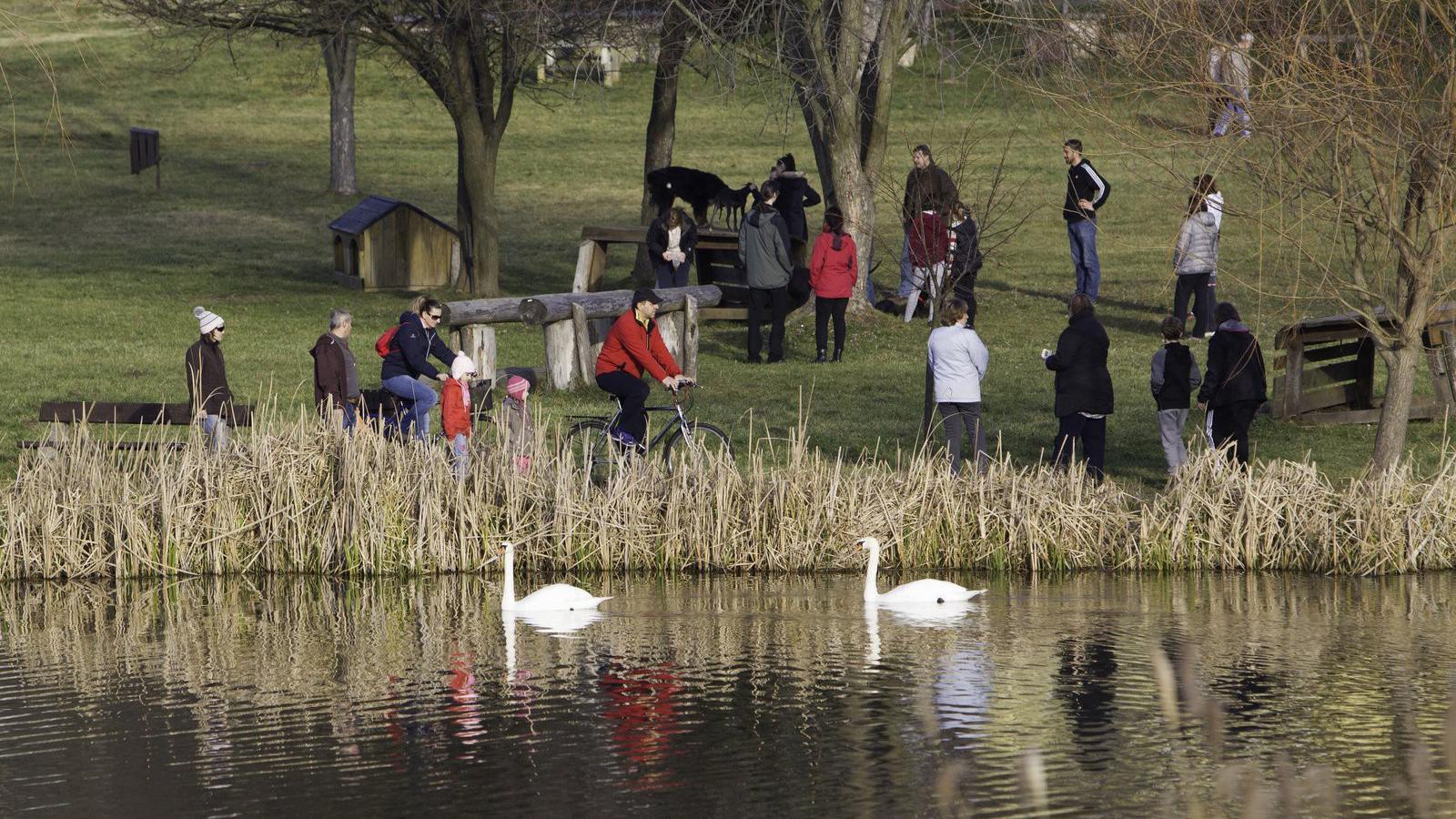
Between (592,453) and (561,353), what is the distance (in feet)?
16.6

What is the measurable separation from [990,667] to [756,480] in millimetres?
3633

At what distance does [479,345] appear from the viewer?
20141 mm

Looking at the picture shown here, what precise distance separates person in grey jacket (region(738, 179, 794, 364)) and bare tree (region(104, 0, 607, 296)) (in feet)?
12.1

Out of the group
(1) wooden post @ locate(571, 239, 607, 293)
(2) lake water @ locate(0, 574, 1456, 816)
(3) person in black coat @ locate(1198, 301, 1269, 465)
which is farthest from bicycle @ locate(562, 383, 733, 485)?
(1) wooden post @ locate(571, 239, 607, 293)

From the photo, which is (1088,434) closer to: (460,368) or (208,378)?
(460,368)

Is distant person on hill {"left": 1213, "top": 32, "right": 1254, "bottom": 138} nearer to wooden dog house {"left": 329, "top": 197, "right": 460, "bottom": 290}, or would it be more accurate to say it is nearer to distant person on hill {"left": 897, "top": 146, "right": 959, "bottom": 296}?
distant person on hill {"left": 897, "top": 146, "right": 959, "bottom": 296}

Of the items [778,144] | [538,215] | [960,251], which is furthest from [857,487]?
[778,144]

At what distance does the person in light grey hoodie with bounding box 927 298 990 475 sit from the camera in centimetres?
1570

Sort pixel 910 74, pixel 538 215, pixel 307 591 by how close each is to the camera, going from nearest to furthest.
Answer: pixel 307 591 < pixel 538 215 < pixel 910 74

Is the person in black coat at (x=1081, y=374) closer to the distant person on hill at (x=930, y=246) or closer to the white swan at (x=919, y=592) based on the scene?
the white swan at (x=919, y=592)

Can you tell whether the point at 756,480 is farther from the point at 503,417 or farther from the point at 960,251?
the point at 960,251

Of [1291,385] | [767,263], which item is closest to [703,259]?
[767,263]

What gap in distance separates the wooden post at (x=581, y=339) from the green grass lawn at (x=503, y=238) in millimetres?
408

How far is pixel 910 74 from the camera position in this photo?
51469 millimetres
